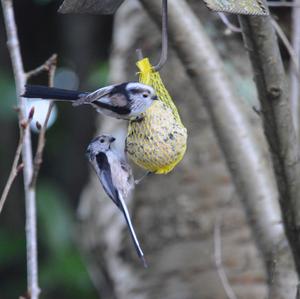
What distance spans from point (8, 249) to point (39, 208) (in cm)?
24

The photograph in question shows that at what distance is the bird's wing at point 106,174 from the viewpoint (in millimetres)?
1325

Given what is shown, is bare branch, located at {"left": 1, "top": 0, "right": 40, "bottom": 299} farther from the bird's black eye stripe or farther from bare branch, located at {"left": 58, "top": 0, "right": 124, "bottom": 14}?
the bird's black eye stripe

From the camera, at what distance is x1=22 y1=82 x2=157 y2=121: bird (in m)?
1.20

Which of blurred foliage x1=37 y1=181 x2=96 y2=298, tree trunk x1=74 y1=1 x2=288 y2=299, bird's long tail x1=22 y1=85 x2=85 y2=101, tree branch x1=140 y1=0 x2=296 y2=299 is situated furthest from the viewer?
blurred foliage x1=37 y1=181 x2=96 y2=298

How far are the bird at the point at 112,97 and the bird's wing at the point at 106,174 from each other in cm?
8

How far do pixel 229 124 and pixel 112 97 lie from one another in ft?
2.66

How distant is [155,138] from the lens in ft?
A: 4.50

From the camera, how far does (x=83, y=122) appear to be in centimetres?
405

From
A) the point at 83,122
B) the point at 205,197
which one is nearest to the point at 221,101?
the point at 205,197

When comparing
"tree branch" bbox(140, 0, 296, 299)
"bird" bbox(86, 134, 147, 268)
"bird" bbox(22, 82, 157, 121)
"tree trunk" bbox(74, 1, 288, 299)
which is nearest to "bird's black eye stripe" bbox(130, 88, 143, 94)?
"bird" bbox(22, 82, 157, 121)

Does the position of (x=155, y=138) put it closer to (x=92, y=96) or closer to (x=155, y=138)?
(x=155, y=138)

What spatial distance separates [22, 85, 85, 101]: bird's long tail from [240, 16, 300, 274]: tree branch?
408mm

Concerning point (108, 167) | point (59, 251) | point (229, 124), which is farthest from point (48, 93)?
point (59, 251)

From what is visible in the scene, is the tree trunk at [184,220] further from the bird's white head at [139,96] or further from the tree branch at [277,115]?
the bird's white head at [139,96]
